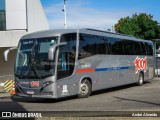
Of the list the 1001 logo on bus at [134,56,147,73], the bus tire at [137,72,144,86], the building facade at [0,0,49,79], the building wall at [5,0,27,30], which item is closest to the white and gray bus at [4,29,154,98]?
the 1001 logo on bus at [134,56,147,73]

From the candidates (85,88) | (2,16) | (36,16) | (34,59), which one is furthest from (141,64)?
(36,16)

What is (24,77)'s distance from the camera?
15.2 meters

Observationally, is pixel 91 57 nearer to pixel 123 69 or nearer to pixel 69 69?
pixel 69 69

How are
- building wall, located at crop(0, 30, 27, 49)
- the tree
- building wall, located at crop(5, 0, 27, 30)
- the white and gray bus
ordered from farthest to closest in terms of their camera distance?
the tree → building wall, located at crop(5, 0, 27, 30) → building wall, located at crop(0, 30, 27, 49) → the white and gray bus

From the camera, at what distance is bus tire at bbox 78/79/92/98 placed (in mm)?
16617

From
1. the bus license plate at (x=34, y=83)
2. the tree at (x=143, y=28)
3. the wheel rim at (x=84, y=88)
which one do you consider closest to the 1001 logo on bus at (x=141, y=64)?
the wheel rim at (x=84, y=88)

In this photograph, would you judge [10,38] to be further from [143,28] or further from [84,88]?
[143,28]

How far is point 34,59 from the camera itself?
15094 mm

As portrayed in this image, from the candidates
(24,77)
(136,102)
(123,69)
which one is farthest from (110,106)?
(123,69)

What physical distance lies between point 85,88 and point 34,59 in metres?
2.94

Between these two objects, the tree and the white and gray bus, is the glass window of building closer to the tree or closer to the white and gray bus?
the white and gray bus

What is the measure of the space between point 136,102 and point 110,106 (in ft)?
5.09

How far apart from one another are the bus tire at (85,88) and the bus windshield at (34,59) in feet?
7.60

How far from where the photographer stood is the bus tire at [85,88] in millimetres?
16617
